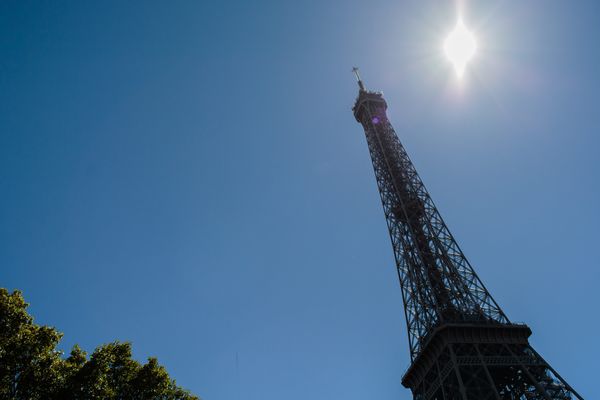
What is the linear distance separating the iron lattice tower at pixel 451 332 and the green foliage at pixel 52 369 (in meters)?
24.9

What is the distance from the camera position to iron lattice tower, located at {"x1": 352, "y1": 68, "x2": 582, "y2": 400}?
38.5 m

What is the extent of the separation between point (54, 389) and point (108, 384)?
277 centimetres

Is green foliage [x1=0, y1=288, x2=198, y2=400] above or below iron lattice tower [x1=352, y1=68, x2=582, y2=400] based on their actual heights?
below

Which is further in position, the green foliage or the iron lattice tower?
the iron lattice tower

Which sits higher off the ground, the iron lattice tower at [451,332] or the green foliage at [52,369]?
the iron lattice tower at [451,332]

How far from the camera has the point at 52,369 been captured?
827 inches

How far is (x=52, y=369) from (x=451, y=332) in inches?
1262

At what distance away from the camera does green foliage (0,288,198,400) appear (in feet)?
66.6

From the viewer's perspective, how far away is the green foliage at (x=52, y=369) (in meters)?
20.3

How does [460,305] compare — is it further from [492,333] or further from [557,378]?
[557,378]

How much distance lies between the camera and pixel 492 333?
137ft

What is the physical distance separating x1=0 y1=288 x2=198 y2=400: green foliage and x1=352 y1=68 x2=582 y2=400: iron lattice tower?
81.8 feet

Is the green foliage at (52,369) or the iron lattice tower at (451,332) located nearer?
the green foliage at (52,369)

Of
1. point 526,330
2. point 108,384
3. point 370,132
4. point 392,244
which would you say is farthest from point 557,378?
point 370,132
